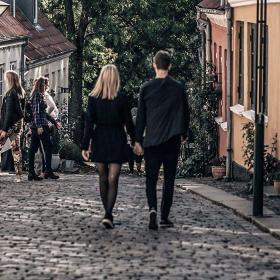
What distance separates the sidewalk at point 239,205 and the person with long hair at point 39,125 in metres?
2.21

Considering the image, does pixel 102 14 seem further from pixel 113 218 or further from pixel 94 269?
pixel 94 269

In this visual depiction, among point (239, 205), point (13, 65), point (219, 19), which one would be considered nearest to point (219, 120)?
point (219, 19)

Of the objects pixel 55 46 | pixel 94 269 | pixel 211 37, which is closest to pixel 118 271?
pixel 94 269

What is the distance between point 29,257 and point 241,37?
1530 cm

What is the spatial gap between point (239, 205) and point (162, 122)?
3.07 m

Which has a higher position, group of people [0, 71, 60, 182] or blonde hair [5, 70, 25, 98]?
blonde hair [5, 70, 25, 98]

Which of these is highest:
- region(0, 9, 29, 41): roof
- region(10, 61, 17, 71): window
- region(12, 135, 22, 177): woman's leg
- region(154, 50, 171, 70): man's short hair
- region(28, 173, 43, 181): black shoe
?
region(0, 9, 29, 41): roof

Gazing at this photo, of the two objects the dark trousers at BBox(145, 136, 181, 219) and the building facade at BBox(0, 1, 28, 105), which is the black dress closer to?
the dark trousers at BBox(145, 136, 181, 219)

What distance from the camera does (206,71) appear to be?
3175cm

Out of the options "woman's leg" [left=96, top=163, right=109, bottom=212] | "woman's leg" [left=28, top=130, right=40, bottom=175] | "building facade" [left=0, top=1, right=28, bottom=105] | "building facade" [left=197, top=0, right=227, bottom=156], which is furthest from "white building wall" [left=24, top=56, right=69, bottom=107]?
"woman's leg" [left=96, top=163, right=109, bottom=212]

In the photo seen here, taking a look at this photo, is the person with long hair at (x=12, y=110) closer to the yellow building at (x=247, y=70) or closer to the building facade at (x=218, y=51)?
the yellow building at (x=247, y=70)

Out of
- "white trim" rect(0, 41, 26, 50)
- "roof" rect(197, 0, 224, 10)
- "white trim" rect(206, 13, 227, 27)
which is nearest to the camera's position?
"white trim" rect(206, 13, 227, 27)

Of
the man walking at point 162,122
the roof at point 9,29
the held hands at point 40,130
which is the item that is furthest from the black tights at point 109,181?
the roof at point 9,29

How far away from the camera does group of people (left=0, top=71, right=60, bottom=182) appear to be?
2119 cm
